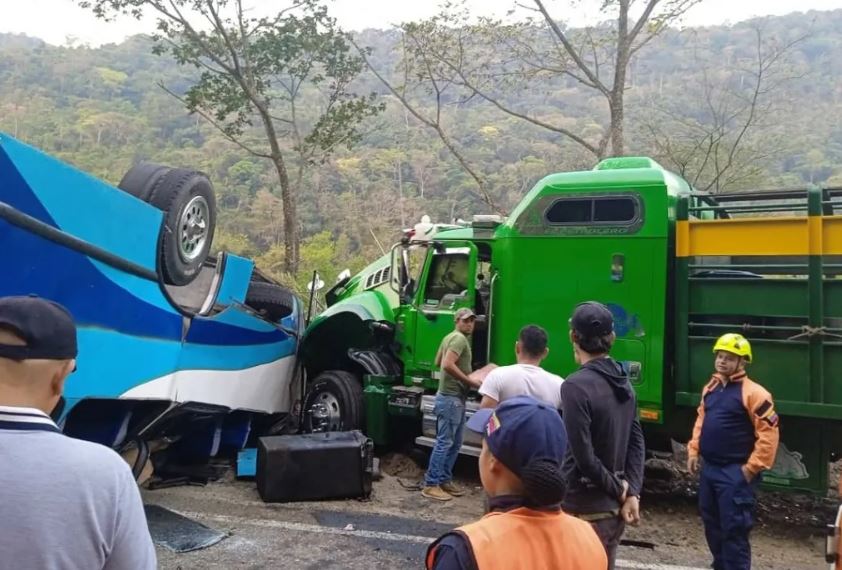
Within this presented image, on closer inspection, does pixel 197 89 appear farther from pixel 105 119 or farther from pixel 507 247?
pixel 105 119

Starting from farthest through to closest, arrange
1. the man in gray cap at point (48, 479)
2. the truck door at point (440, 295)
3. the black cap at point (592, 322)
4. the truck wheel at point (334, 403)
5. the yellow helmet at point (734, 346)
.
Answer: the truck wheel at point (334, 403)
the truck door at point (440, 295)
the yellow helmet at point (734, 346)
the black cap at point (592, 322)
the man in gray cap at point (48, 479)

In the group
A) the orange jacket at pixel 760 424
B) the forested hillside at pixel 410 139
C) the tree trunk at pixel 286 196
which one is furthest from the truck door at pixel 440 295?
the forested hillside at pixel 410 139

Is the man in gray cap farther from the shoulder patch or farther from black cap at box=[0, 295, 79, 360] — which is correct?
the shoulder patch

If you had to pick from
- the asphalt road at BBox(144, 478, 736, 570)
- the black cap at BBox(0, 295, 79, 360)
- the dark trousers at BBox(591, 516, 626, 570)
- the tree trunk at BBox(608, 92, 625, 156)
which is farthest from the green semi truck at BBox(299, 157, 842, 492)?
the tree trunk at BBox(608, 92, 625, 156)

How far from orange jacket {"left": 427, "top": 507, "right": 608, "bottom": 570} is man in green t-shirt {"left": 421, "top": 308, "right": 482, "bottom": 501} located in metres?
4.39

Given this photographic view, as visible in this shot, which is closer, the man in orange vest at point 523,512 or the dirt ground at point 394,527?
the man in orange vest at point 523,512

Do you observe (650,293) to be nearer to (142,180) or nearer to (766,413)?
(766,413)

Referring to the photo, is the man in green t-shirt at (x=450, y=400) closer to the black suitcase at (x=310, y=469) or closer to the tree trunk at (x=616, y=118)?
the black suitcase at (x=310, y=469)

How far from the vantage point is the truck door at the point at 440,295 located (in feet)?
22.4

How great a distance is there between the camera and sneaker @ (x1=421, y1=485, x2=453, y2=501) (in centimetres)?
607

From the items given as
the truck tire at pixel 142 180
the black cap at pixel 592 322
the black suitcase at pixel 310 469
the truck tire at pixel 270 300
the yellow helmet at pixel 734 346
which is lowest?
the black suitcase at pixel 310 469

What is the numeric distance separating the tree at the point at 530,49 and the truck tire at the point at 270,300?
27.8 feet

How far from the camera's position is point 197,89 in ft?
50.4

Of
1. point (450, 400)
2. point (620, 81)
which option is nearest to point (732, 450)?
point (450, 400)
